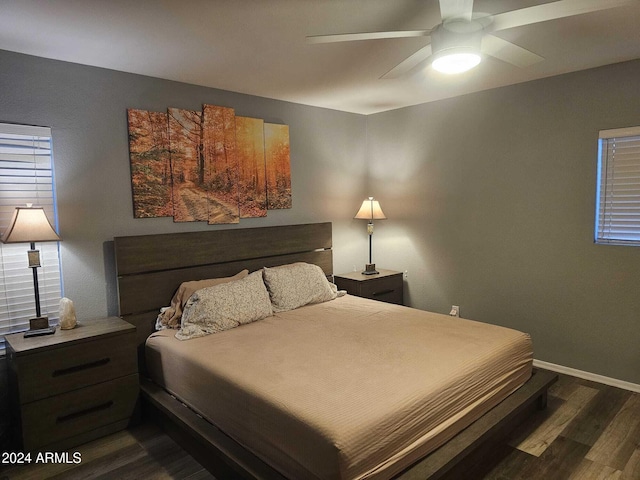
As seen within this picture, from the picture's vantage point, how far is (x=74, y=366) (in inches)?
95.9

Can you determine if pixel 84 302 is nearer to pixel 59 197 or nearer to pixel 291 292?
pixel 59 197

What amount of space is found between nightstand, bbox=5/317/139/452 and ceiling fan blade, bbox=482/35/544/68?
2.66 metres

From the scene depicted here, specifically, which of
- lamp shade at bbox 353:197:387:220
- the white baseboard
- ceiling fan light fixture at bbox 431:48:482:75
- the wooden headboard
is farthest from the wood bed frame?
ceiling fan light fixture at bbox 431:48:482:75

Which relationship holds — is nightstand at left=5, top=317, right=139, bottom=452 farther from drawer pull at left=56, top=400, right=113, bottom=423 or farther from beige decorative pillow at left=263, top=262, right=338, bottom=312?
beige decorative pillow at left=263, top=262, right=338, bottom=312

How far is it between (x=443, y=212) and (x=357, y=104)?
1.40m

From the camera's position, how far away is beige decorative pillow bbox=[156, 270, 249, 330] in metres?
2.97

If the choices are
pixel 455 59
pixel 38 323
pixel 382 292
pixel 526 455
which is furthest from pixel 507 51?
pixel 38 323

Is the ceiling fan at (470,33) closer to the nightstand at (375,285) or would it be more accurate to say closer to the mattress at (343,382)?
the mattress at (343,382)

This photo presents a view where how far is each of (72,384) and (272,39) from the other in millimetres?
2355

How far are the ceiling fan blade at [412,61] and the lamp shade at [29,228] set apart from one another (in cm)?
227

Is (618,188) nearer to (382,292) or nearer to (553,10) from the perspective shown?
(553,10)

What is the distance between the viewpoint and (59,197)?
274 centimetres

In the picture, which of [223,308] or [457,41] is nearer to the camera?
[457,41]

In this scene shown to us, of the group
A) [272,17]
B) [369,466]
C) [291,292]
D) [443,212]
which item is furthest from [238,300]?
[443,212]
